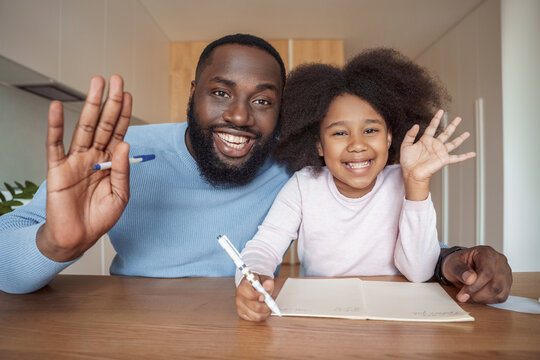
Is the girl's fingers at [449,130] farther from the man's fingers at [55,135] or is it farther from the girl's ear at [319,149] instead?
the man's fingers at [55,135]

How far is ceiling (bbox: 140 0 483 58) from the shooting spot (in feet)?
12.1

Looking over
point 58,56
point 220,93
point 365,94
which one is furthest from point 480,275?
point 58,56

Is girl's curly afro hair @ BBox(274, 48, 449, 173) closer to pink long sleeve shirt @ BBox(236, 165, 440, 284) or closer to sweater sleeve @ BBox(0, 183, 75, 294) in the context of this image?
pink long sleeve shirt @ BBox(236, 165, 440, 284)

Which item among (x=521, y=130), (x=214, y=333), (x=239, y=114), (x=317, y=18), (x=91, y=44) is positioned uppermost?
(x=317, y=18)

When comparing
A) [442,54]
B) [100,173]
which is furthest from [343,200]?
[442,54]

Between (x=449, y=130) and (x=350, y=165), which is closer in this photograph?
(x=449, y=130)

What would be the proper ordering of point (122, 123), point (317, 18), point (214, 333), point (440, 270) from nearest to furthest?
point (214, 333), point (122, 123), point (440, 270), point (317, 18)

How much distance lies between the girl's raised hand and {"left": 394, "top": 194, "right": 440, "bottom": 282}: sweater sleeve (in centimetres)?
4

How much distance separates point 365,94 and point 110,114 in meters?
0.84

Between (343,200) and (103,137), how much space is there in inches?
31.3

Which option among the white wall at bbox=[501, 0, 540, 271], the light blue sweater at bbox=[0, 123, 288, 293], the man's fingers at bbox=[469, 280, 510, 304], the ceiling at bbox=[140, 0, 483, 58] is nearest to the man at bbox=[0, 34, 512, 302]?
the light blue sweater at bbox=[0, 123, 288, 293]

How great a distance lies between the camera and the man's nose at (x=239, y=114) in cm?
129

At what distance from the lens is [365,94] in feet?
4.31

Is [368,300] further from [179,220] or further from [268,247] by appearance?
[179,220]
